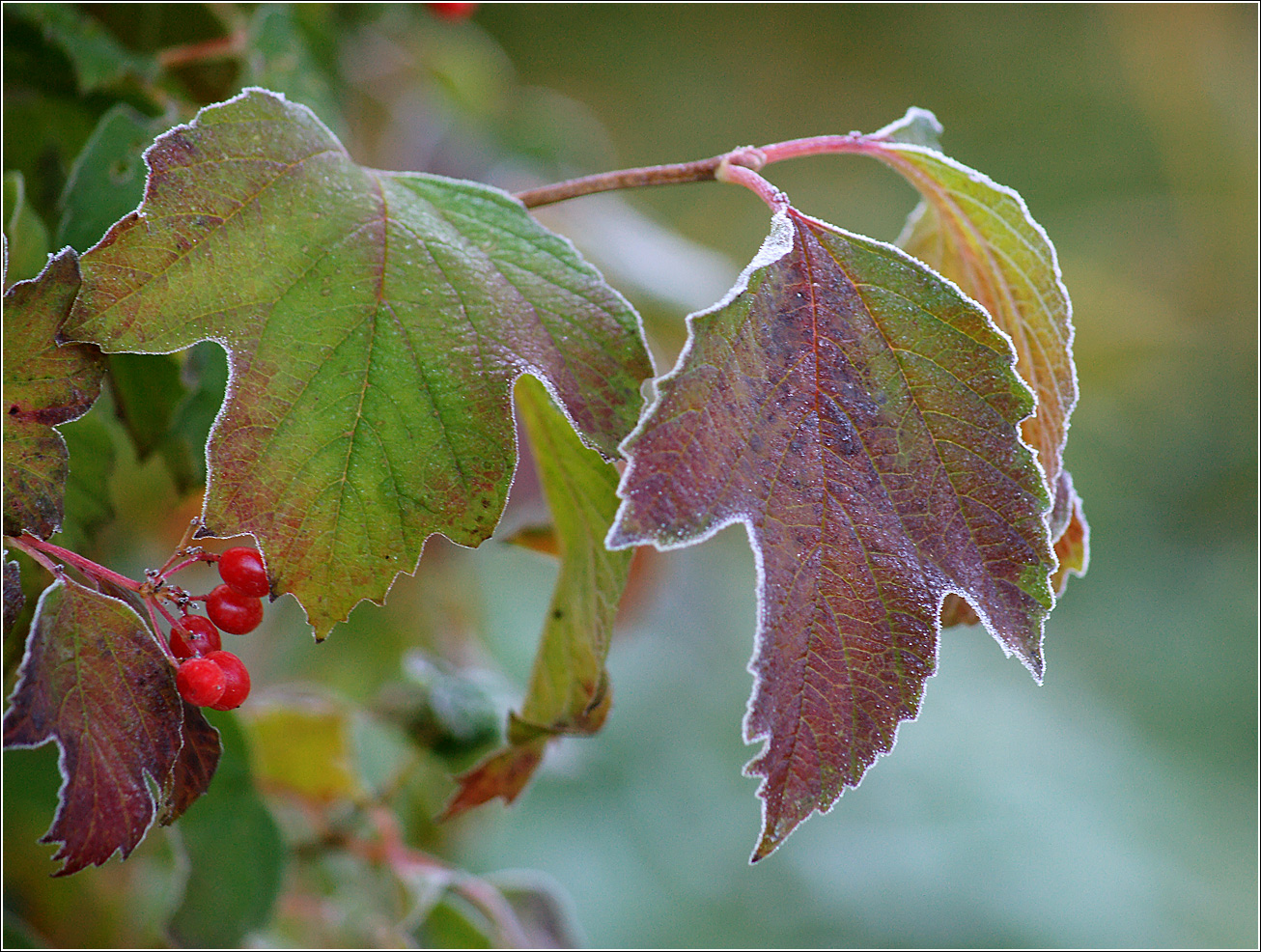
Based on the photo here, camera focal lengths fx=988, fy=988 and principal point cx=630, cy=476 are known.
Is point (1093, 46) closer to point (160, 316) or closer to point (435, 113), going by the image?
point (435, 113)

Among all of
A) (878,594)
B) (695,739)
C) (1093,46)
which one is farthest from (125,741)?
(1093,46)

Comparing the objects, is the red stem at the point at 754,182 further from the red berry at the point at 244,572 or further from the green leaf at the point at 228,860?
the green leaf at the point at 228,860

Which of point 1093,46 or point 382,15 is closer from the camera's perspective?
point 382,15

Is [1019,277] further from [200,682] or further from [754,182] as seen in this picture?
[200,682]

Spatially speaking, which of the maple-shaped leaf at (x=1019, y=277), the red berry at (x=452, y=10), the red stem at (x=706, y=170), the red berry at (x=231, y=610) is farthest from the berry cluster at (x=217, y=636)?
the red berry at (x=452, y=10)

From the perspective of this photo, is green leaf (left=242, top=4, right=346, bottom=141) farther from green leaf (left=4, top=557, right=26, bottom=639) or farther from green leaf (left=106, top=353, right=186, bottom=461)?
green leaf (left=4, top=557, right=26, bottom=639)
